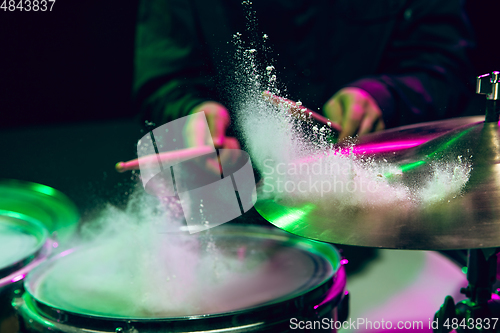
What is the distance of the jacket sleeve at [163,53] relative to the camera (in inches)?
43.8

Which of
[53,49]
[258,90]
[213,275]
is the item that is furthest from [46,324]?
[53,49]

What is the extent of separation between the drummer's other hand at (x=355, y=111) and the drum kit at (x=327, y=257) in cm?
18

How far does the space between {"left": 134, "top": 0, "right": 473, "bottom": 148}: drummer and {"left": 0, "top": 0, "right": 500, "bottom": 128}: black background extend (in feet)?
0.39

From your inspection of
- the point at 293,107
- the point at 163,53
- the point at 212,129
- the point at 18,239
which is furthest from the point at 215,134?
the point at 163,53

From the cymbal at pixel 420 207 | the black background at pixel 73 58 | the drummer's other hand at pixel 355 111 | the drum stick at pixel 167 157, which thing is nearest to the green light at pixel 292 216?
the cymbal at pixel 420 207

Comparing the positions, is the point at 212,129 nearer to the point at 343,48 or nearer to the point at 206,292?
the point at 206,292

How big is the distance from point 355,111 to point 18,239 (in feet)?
2.42

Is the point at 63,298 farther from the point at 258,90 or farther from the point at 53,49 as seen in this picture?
the point at 53,49

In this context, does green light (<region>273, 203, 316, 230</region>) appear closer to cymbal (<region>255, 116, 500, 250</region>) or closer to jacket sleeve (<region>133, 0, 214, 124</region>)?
cymbal (<region>255, 116, 500, 250</region>)

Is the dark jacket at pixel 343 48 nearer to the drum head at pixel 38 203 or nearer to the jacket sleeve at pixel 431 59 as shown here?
the jacket sleeve at pixel 431 59

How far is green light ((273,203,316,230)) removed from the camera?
428 mm

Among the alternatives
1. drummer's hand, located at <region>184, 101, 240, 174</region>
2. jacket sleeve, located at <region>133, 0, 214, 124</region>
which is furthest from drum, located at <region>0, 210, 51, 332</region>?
jacket sleeve, located at <region>133, 0, 214, 124</region>

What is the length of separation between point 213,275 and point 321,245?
0.67 feet

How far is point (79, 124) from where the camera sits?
52.2 inches
